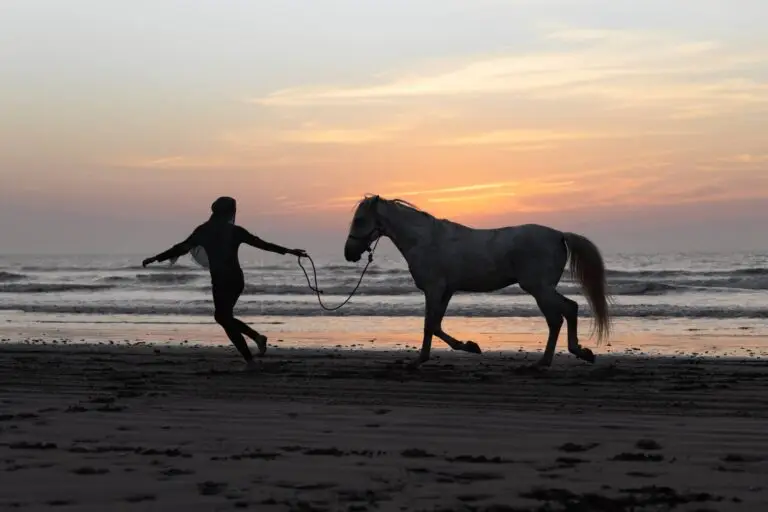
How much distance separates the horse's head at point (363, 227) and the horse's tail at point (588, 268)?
81.1 inches

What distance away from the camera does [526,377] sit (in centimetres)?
912

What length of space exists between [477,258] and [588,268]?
1206 mm

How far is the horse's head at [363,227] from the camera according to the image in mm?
10391

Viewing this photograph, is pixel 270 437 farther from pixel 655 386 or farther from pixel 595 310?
pixel 595 310

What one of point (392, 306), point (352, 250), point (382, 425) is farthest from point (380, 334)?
point (382, 425)

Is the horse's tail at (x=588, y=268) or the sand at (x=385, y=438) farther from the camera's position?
the horse's tail at (x=588, y=268)

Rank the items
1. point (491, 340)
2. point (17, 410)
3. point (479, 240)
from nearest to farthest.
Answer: point (17, 410), point (479, 240), point (491, 340)

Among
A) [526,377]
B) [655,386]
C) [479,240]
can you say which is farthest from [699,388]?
[479,240]

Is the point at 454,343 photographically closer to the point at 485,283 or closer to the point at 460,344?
the point at 460,344

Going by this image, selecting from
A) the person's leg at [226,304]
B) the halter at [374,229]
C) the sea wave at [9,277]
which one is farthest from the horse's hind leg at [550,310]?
the sea wave at [9,277]

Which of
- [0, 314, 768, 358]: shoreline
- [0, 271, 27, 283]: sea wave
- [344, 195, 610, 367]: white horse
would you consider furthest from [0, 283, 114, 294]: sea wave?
[344, 195, 610, 367]: white horse

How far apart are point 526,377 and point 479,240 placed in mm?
1746

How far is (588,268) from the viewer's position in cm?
1021

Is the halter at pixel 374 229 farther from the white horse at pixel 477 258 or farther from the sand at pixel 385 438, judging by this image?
the sand at pixel 385 438
